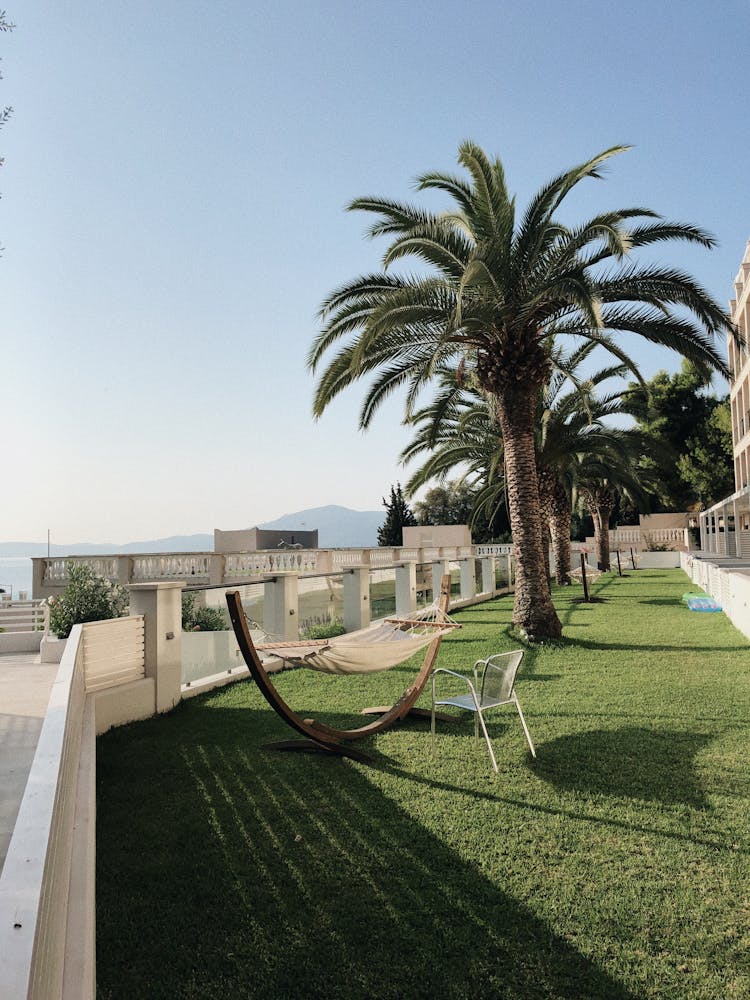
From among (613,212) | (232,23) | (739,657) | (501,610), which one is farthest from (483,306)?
(501,610)

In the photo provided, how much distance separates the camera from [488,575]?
68.8ft

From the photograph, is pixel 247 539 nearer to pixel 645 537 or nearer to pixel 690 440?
pixel 645 537

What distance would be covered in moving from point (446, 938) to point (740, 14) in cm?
1482

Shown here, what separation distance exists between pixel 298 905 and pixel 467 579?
15.7 metres

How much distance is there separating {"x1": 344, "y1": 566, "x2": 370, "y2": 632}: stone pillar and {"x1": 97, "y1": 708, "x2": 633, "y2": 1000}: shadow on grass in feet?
22.7

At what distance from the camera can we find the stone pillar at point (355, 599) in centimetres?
1202

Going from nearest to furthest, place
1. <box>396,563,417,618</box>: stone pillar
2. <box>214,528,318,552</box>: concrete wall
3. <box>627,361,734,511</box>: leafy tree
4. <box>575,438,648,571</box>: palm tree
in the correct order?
<box>396,563,417,618</box>: stone pillar
<box>575,438,648,571</box>: palm tree
<box>214,528,318,552</box>: concrete wall
<box>627,361,734,511</box>: leafy tree

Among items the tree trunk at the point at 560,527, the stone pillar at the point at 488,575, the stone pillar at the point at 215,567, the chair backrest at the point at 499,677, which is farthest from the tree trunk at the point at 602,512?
the chair backrest at the point at 499,677

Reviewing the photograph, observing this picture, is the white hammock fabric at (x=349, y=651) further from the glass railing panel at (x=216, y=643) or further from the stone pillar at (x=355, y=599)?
the stone pillar at (x=355, y=599)

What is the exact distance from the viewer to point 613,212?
10117 millimetres

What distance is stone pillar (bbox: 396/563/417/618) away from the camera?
1434cm

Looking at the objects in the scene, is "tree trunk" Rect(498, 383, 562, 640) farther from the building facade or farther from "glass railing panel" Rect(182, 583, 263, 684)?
the building facade

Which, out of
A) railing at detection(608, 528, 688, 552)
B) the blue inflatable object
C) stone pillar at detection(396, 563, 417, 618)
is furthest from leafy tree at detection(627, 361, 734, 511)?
stone pillar at detection(396, 563, 417, 618)

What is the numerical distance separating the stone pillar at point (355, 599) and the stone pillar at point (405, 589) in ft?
7.70
